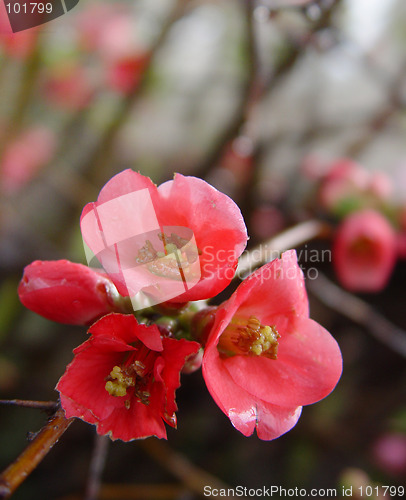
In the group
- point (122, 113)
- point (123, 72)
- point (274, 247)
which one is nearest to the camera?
point (274, 247)

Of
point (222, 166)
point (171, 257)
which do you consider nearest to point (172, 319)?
point (171, 257)

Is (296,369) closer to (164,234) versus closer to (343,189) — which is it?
(164,234)

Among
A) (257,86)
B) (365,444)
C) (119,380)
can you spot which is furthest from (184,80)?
(119,380)

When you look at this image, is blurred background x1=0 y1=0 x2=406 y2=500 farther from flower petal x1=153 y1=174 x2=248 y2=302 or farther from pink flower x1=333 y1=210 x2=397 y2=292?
flower petal x1=153 y1=174 x2=248 y2=302

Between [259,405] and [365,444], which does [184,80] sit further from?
[259,405]

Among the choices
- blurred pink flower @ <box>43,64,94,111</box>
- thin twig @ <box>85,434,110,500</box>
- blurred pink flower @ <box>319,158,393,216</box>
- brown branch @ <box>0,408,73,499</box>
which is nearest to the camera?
brown branch @ <box>0,408,73,499</box>

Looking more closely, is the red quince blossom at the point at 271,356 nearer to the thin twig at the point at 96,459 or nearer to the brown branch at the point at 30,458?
the brown branch at the point at 30,458

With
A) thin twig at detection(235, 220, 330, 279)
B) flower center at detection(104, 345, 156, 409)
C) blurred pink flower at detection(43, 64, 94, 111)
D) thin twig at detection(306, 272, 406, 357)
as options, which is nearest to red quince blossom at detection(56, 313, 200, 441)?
flower center at detection(104, 345, 156, 409)
